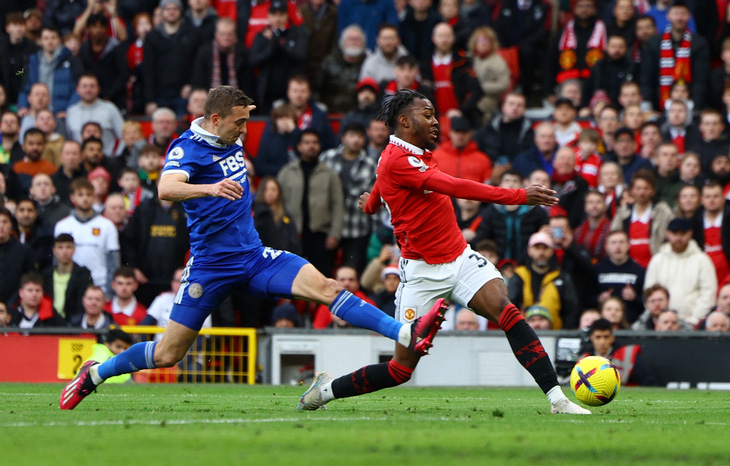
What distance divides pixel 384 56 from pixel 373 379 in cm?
1019

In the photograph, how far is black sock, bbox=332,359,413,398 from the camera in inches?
339

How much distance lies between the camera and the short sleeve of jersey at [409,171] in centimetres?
870

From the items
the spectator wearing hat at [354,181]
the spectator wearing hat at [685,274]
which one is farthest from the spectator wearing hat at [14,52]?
the spectator wearing hat at [685,274]

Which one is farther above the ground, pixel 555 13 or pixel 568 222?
pixel 555 13

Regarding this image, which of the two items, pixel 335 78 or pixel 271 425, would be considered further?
pixel 335 78

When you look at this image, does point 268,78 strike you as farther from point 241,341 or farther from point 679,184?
point 679,184

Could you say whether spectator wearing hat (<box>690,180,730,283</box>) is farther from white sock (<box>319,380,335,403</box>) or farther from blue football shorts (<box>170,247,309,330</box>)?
blue football shorts (<box>170,247,309,330</box>)

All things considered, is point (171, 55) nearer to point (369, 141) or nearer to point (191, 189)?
point (369, 141)

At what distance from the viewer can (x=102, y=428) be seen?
24.3ft

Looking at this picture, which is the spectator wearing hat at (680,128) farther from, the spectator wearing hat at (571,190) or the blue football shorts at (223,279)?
the blue football shorts at (223,279)

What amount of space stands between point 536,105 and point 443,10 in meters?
2.38

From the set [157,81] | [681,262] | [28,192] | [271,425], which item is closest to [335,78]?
[157,81]

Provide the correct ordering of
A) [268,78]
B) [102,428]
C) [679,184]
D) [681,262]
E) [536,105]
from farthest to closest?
[536,105], [268,78], [679,184], [681,262], [102,428]

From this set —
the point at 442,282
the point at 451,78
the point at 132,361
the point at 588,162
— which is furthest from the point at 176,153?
the point at 451,78
